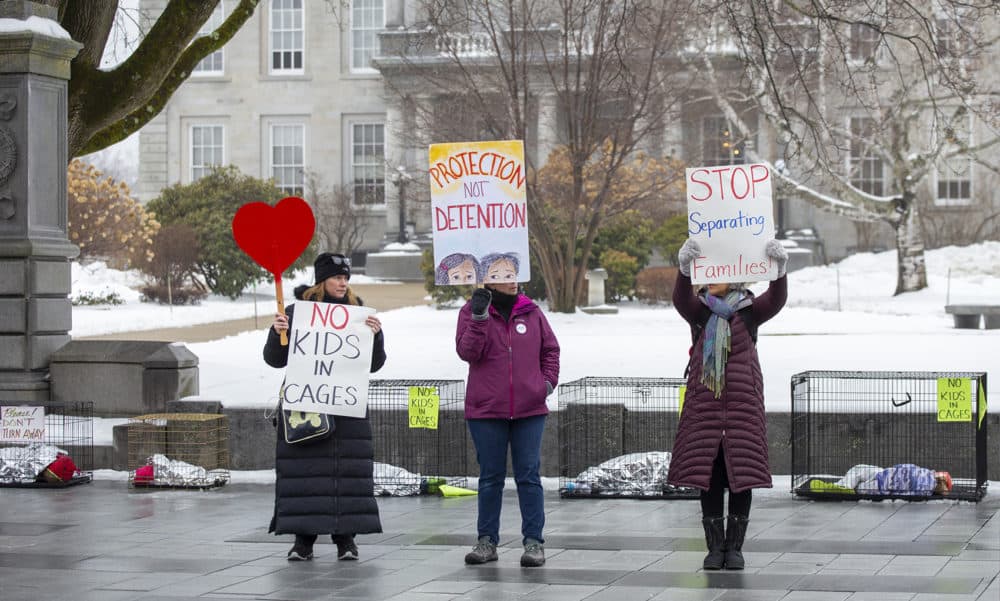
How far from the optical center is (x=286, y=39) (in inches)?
2265

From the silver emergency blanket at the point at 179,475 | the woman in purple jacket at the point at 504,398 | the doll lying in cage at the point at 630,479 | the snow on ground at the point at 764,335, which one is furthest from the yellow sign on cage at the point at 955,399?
the silver emergency blanket at the point at 179,475

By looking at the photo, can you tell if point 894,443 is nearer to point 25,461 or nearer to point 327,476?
point 327,476

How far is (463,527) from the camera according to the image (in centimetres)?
1031

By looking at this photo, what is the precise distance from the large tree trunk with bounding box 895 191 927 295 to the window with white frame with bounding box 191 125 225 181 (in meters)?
31.0

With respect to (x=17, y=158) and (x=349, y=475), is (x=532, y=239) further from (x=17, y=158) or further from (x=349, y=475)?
(x=349, y=475)

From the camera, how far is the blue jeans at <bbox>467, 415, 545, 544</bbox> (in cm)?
872

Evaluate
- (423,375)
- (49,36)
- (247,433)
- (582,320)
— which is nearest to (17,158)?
(49,36)

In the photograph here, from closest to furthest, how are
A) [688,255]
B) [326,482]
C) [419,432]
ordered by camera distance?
1. [688,255]
2. [326,482]
3. [419,432]

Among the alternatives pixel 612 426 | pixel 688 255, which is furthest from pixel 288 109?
pixel 688 255

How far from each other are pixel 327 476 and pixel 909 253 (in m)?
27.7

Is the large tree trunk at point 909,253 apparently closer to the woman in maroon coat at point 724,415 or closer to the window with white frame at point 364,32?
the woman in maroon coat at point 724,415

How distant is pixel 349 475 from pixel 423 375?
24.1ft

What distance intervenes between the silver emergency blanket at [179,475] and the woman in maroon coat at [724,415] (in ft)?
17.7

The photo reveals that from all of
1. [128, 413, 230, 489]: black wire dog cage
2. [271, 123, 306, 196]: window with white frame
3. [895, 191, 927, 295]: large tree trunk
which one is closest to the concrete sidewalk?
[128, 413, 230, 489]: black wire dog cage
